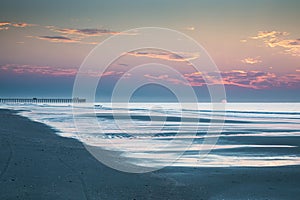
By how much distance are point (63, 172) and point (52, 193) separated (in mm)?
2930

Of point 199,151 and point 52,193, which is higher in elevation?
point 52,193

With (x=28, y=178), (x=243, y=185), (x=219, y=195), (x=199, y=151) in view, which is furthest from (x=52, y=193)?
(x=199, y=151)

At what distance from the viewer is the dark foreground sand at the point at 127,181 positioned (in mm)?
10570

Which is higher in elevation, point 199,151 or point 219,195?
point 219,195

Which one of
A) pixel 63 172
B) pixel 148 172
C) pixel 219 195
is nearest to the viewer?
pixel 219 195

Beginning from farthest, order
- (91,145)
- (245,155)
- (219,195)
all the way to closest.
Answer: (91,145)
(245,155)
(219,195)

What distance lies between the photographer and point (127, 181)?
12477 millimetres

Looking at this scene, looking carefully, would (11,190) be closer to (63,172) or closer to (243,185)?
(63,172)

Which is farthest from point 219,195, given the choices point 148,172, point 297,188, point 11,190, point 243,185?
point 11,190

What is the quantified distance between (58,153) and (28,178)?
6.16 m

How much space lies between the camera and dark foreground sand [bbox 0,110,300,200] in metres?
10.6

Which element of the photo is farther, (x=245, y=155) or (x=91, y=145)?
(x=91, y=145)

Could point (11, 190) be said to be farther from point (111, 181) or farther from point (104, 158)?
point (104, 158)

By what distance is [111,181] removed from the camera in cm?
1237
